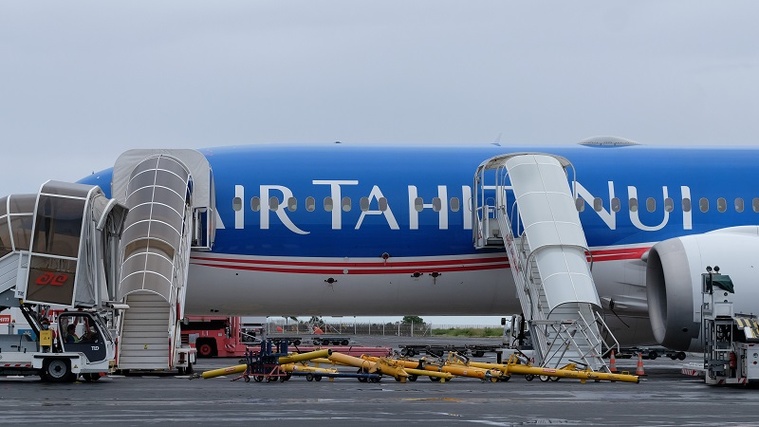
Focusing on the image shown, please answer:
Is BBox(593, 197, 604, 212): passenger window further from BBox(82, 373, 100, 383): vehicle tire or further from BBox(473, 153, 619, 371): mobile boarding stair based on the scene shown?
BBox(82, 373, 100, 383): vehicle tire

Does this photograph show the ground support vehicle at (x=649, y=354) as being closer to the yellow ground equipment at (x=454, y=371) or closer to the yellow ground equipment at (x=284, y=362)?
the yellow ground equipment at (x=454, y=371)

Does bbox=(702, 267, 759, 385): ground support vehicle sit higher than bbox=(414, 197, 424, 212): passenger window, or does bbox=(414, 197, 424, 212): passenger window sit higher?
bbox=(414, 197, 424, 212): passenger window

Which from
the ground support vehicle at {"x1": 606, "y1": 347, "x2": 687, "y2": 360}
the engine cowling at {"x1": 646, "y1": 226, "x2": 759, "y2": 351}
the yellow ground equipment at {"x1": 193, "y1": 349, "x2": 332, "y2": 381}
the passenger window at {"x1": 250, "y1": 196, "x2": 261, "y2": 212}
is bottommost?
the yellow ground equipment at {"x1": 193, "y1": 349, "x2": 332, "y2": 381}

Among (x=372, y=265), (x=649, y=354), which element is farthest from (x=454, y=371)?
(x=649, y=354)

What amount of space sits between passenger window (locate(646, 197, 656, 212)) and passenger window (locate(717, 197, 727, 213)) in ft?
5.72

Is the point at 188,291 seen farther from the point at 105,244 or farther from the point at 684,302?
the point at 684,302

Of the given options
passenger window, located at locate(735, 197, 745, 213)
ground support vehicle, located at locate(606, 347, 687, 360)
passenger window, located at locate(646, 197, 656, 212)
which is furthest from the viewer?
ground support vehicle, located at locate(606, 347, 687, 360)

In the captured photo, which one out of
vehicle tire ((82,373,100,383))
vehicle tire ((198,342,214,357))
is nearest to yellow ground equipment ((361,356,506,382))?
vehicle tire ((82,373,100,383))

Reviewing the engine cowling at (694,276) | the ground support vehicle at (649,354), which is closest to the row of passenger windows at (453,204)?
the engine cowling at (694,276)

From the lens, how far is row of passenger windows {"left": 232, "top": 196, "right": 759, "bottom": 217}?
3075cm

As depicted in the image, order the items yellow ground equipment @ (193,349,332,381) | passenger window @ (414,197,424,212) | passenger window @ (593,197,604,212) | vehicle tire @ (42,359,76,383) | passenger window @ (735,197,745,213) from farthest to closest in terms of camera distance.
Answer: passenger window @ (735,197,745,213), passenger window @ (593,197,604,212), passenger window @ (414,197,424,212), yellow ground equipment @ (193,349,332,381), vehicle tire @ (42,359,76,383)

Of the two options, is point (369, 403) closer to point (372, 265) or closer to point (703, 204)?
point (372, 265)

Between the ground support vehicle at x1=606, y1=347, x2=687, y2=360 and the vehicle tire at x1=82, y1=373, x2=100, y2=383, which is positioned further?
the ground support vehicle at x1=606, y1=347, x2=687, y2=360

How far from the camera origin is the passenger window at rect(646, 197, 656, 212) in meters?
32.3
